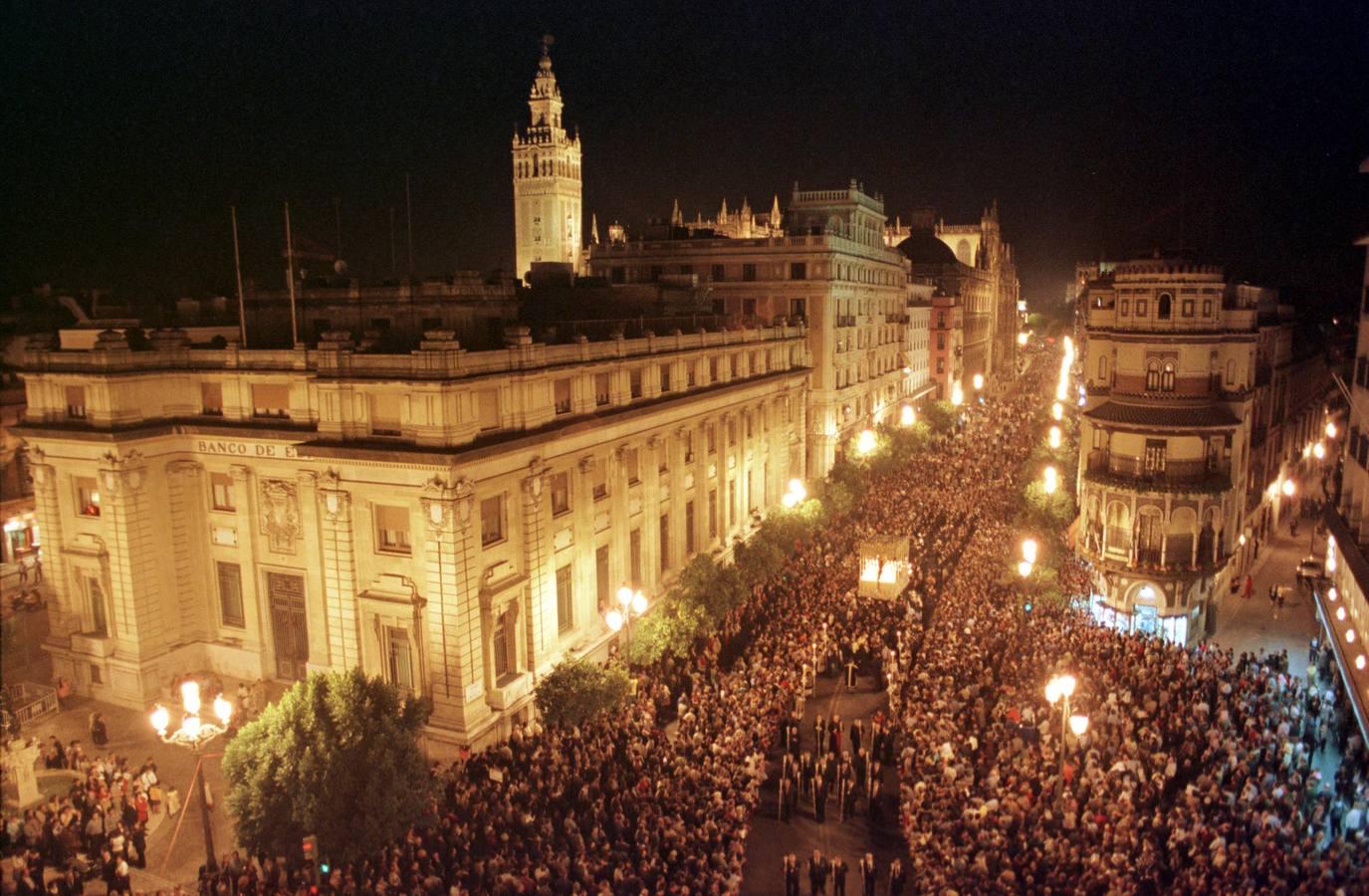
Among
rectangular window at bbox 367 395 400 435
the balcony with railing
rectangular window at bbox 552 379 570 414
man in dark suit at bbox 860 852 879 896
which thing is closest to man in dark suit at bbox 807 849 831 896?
man in dark suit at bbox 860 852 879 896

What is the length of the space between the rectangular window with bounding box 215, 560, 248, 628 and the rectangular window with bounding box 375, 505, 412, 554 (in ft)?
23.9

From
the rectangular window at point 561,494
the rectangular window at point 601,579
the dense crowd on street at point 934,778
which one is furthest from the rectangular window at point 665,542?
the rectangular window at point 561,494

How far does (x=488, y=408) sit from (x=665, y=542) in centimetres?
1396

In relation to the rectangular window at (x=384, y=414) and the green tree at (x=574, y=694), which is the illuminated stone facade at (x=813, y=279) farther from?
the green tree at (x=574, y=694)

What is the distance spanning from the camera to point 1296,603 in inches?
1554

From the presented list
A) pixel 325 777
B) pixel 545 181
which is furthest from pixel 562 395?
pixel 545 181

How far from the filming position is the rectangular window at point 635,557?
119 feet

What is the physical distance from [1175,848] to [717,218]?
11659 cm

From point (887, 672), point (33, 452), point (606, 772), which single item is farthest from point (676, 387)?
point (33, 452)

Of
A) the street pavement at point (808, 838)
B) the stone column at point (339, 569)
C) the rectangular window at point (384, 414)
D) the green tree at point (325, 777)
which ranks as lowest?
the street pavement at point (808, 838)

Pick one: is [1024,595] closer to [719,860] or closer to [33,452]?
[719,860]

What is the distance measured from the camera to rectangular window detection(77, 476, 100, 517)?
2988cm

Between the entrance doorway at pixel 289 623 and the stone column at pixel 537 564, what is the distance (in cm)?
702

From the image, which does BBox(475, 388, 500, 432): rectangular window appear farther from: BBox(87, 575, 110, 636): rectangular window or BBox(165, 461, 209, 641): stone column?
BBox(87, 575, 110, 636): rectangular window
